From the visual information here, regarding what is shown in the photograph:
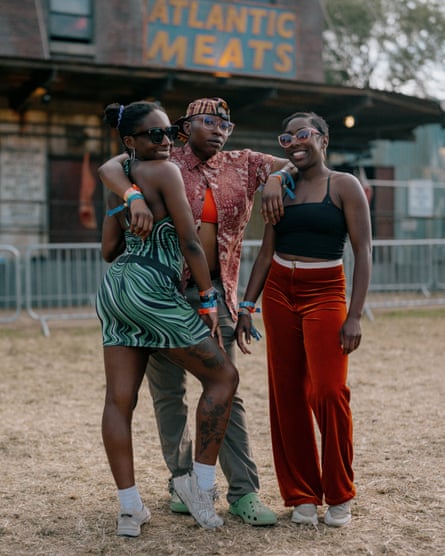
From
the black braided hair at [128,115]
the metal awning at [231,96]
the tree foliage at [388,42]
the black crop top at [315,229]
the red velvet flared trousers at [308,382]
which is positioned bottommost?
the red velvet flared trousers at [308,382]

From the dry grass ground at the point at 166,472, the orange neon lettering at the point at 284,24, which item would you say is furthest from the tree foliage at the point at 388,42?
the dry grass ground at the point at 166,472

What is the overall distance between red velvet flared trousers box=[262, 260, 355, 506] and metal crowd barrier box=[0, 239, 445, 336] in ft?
23.9

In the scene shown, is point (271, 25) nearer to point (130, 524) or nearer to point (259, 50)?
point (259, 50)

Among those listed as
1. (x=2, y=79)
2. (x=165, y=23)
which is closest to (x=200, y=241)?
(x=2, y=79)

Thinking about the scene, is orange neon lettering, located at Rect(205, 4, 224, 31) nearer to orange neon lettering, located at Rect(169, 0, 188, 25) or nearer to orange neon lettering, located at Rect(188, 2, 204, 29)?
orange neon lettering, located at Rect(188, 2, 204, 29)

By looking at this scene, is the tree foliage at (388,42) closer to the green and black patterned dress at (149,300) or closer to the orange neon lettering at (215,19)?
the orange neon lettering at (215,19)

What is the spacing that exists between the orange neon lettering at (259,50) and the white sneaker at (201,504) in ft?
42.8

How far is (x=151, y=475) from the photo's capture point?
465cm

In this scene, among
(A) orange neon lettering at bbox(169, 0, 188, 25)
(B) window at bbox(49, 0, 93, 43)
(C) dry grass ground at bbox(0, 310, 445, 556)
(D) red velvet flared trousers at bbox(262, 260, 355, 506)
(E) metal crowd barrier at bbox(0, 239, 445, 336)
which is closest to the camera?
(C) dry grass ground at bbox(0, 310, 445, 556)

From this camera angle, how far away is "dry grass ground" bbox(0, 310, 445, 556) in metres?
3.56

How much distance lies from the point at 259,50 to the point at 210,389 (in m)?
13.2

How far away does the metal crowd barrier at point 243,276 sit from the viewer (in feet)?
37.9

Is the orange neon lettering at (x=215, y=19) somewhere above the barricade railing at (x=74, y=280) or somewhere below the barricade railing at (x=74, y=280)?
above

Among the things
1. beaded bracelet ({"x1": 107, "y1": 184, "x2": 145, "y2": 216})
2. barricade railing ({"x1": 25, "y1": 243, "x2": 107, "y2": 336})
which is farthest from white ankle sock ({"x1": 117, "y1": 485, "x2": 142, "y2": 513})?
barricade railing ({"x1": 25, "y1": 243, "x2": 107, "y2": 336})
